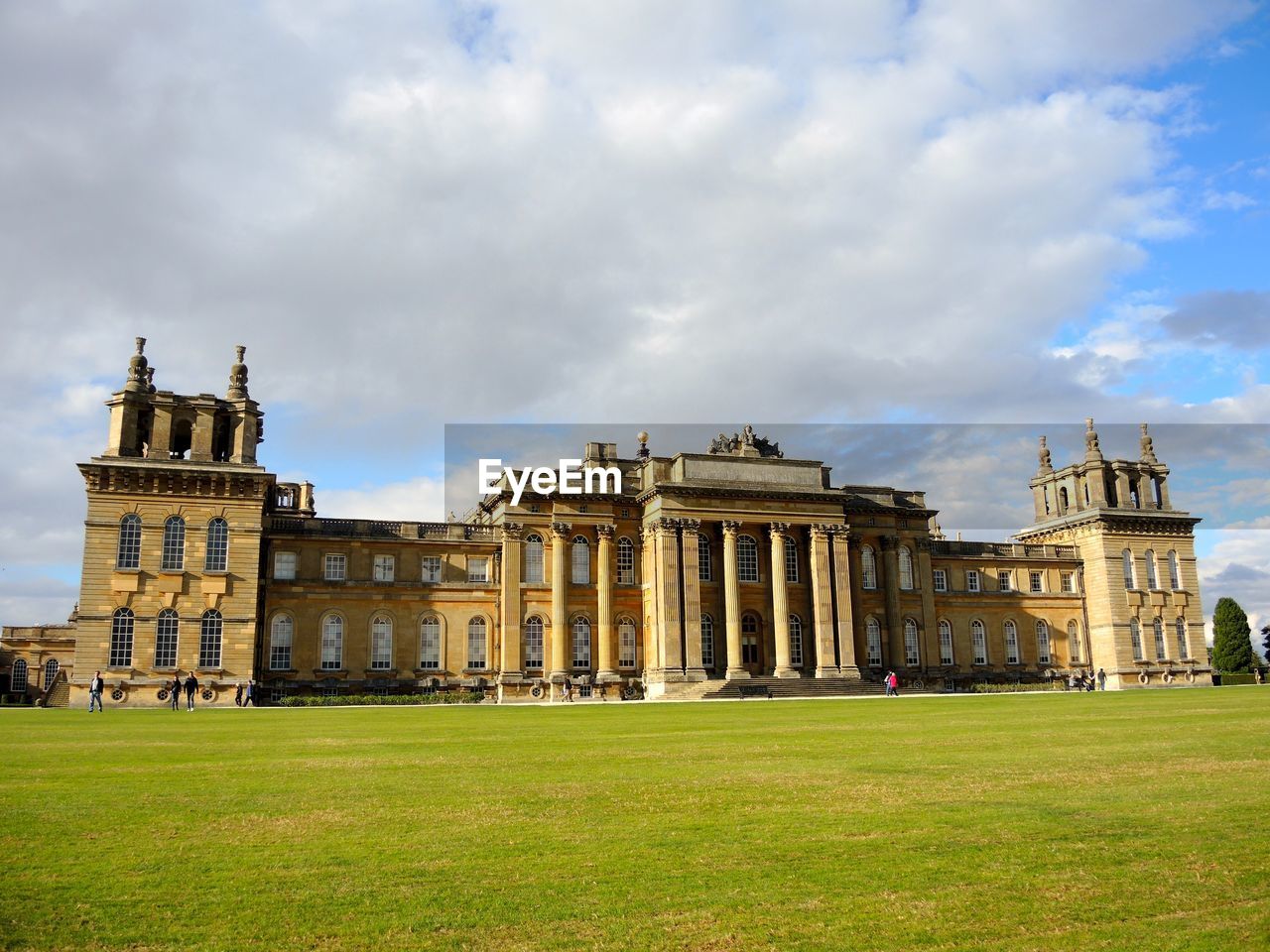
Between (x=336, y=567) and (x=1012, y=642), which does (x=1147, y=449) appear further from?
(x=336, y=567)

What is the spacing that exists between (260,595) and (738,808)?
45.6 metres

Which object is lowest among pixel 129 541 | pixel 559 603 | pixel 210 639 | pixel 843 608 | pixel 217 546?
pixel 210 639

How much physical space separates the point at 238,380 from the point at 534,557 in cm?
1777

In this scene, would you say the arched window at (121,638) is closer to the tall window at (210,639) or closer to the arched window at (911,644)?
the tall window at (210,639)

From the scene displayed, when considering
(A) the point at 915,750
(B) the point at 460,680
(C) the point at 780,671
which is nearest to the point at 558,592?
(B) the point at 460,680

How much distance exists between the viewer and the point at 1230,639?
81688 mm

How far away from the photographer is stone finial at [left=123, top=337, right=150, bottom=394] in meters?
48.9

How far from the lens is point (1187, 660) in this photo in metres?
68.8

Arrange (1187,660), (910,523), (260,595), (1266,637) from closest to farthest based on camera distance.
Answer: (260,595), (910,523), (1187,660), (1266,637)

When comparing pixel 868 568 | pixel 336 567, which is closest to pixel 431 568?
pixel 336 567

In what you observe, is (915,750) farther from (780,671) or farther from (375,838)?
(780,671)

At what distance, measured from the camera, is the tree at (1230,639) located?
8009 centimetres

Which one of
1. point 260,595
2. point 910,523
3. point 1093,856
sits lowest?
point 1093,856

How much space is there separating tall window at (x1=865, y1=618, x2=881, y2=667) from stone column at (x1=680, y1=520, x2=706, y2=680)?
38.8ft
